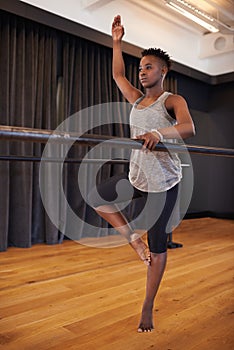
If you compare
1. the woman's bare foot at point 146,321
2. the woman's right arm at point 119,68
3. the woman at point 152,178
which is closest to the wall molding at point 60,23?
the woman's right arm at point 119,68

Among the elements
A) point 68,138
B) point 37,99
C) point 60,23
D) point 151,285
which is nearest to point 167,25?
point 60,23

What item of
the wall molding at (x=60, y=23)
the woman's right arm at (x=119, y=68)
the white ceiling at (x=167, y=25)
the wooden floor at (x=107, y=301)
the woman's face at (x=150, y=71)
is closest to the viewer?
the wooden floor at (x=107, y=301)

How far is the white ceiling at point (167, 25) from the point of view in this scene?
11.9 ft

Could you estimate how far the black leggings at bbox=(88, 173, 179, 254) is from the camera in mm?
1456

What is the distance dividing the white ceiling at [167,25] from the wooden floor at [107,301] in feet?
7.67

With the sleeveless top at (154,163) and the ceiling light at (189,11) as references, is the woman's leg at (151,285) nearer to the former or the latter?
the sleeveless top at (154,163)

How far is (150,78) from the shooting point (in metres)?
1.52

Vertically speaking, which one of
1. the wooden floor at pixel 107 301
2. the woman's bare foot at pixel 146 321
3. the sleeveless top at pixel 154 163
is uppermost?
the sleeveless top at pixel 154 163

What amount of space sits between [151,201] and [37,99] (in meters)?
2.25

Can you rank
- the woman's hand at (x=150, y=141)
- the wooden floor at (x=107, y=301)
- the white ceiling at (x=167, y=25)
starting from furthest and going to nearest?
the white ceiling at (x=167, y=25), the wooden floor at (x=107, y=301), the woman's hand at (x=150, y=141)

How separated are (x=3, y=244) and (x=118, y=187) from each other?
1919 mm

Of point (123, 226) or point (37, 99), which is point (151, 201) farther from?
point (37, 99)

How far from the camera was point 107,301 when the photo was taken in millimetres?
1846

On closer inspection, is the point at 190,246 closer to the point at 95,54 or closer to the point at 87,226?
the point at 87,226
